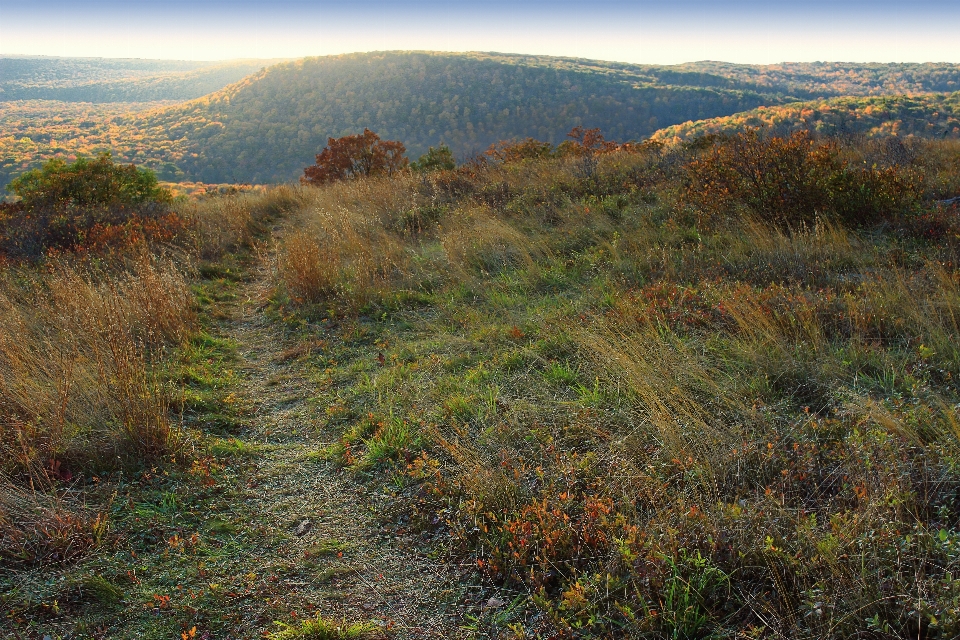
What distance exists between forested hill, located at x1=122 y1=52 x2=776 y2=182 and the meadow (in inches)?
2168

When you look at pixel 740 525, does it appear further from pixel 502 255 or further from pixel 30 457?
pixel 502 255

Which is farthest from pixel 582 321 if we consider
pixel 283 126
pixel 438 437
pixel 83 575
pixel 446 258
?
pixel 283 126

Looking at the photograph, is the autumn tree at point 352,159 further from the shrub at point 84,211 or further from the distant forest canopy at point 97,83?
the distant forest canopy at point 97,83

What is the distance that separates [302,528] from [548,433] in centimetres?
155

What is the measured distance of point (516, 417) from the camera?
11.4ft

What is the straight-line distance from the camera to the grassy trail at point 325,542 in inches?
93.2

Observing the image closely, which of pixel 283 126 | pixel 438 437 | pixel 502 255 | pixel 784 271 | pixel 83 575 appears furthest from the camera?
pixel 283 126

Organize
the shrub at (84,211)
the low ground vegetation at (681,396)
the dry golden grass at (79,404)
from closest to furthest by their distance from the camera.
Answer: the low ground vegetation at (681,396) → the dry golden grass at (79,404) → the shrub at (84,211)

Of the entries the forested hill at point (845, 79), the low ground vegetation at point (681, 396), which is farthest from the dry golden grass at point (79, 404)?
the forested hill at point (845, 79)

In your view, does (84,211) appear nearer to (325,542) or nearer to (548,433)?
(325,542)

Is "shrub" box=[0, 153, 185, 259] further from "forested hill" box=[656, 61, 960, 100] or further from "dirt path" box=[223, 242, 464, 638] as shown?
"forested hill" box=[656, 61, 960, 100]

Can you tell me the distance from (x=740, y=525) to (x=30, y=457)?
3.67 metres

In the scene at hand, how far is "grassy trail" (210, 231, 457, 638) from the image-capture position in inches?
93.2

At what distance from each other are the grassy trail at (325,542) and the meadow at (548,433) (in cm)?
3
